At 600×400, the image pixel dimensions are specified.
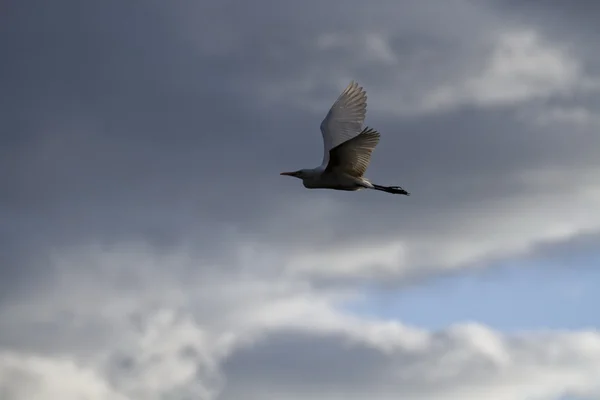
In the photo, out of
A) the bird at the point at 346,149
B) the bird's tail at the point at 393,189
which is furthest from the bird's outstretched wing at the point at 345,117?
the bird's tail at the point at 393,189

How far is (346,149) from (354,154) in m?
0.60

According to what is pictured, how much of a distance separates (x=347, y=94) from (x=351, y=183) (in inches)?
227

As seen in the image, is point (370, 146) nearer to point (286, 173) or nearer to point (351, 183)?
point (351, 183)

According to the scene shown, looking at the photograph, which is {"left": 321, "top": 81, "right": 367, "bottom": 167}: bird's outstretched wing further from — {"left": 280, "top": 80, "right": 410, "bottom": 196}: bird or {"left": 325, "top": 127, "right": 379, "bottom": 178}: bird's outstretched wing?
{"left": 325, "top": 127, "right": 379, "bottom": 178}: bird's outstretched wing

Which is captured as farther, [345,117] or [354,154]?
[345,117]

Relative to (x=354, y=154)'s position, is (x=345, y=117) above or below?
above

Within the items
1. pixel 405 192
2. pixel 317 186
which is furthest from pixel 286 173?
pixel 405 192

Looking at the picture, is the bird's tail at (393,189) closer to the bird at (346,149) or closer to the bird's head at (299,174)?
the bird at (346,149)

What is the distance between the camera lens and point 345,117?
182 ft

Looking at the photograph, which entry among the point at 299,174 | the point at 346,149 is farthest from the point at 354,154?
the point at 299,174

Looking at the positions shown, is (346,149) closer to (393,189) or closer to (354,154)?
(354,154)

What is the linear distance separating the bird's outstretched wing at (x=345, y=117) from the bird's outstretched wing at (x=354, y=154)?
358 centimetres

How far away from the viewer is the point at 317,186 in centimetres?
5328

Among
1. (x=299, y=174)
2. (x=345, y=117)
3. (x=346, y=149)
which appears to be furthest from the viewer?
(x=345, y=117)
